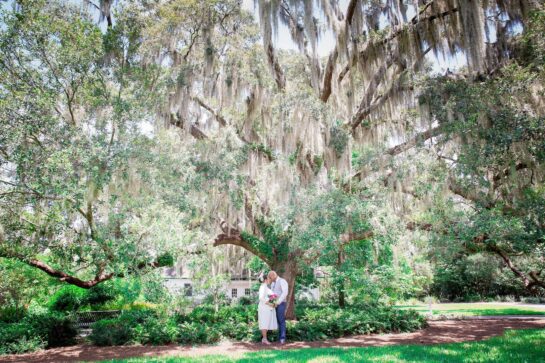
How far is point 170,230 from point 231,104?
4.85 meters

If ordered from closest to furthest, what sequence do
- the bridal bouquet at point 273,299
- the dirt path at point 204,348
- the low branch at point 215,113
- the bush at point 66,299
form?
the dirt path at point 204,348, the bridal bouquet at point 273,299, the low branch at point 215,113, the bush at point 66,299

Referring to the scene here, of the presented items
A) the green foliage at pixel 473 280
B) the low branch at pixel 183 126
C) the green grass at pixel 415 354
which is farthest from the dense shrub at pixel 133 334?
the green foliage at pixel 473 280

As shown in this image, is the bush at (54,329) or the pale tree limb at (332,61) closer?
the bush at (54,329)

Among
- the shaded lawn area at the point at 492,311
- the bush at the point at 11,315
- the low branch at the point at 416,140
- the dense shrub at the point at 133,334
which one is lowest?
the shaded lawn area at the point at 492,311

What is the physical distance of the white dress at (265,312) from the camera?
7277 millimetres

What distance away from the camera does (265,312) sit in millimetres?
7324

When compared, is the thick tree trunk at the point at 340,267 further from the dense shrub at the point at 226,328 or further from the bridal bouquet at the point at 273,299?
the bridal bouquet at the point at 273,299

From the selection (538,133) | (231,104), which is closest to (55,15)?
(231,104)

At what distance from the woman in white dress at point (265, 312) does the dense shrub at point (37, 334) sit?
181 inches

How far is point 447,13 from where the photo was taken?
332 inches

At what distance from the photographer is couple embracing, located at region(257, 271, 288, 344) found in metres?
7.26

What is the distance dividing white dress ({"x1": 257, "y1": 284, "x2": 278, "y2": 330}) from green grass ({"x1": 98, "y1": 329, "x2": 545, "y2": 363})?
40.0 inches

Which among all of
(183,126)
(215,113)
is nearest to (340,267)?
(215,113)

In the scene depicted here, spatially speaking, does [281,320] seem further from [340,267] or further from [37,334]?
[340,267]
